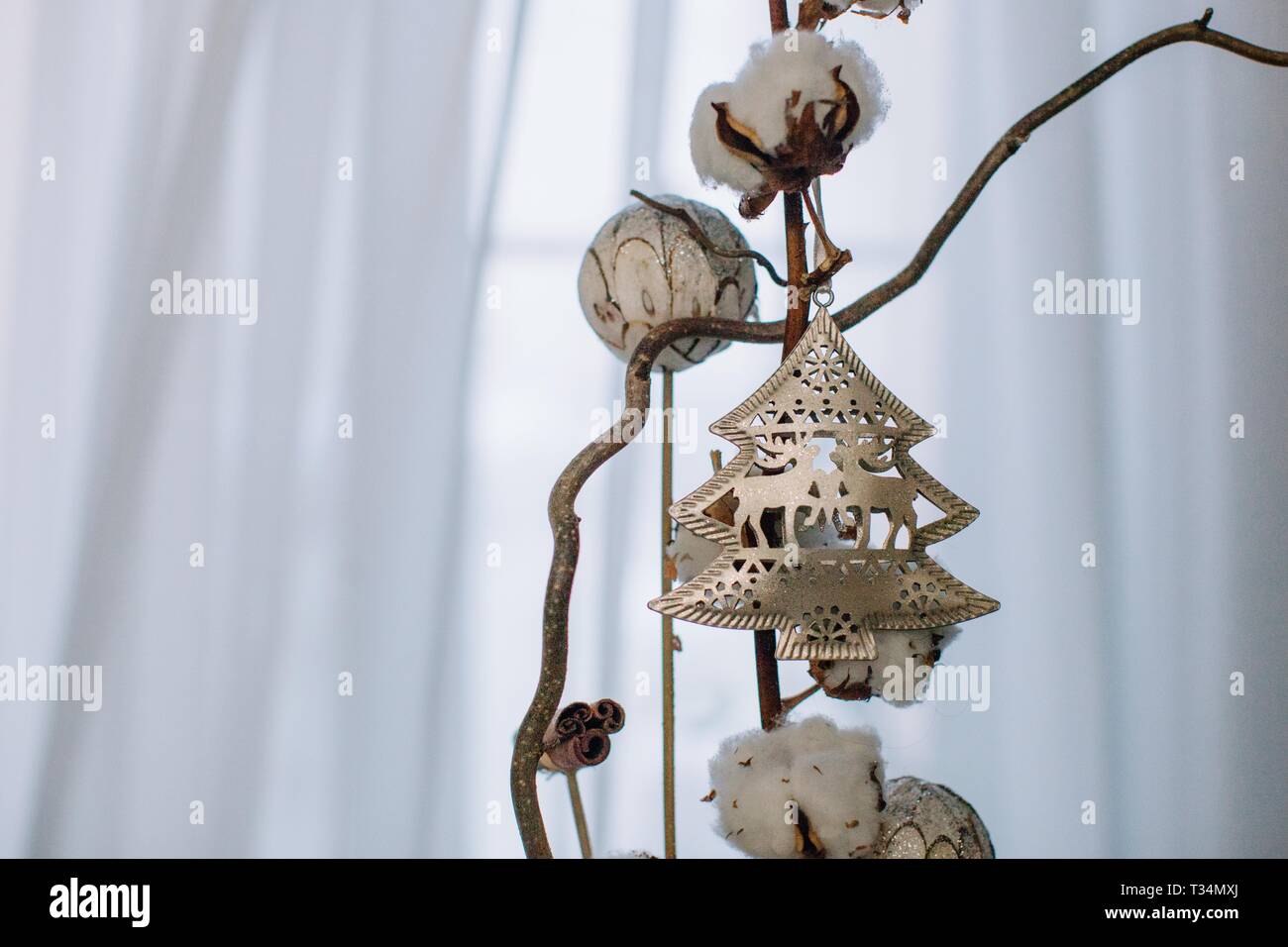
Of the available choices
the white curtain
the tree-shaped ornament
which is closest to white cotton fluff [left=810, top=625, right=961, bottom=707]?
the tree-shaped ornament

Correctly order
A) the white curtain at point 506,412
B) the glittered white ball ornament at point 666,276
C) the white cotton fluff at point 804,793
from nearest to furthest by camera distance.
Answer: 1. the white cotton fluff at point 804,793
2. the glittered white ball ornament at point 666,276
3. the white curtain at point 506,412

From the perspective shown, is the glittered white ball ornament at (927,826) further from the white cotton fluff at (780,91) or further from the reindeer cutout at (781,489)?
the white cotton fluff at (780,91)

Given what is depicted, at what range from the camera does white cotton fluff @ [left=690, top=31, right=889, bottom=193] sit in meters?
0.47

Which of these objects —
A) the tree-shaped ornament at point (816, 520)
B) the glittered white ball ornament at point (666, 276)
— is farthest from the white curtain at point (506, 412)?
the tree-shaped ornament at point (816, 520)

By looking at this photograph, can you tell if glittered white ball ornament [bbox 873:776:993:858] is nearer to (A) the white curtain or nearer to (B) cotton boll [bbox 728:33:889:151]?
(B) cotton boll [bbox 728:33:889:151]

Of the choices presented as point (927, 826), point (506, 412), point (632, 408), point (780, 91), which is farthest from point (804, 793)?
point (506, 412)

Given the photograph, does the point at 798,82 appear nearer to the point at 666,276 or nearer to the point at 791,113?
the point at 791,113

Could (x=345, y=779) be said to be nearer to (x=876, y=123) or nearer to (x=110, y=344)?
(x=110, y=344)

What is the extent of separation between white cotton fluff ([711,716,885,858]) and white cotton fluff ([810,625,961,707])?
0.03 meters

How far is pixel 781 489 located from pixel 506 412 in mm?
591

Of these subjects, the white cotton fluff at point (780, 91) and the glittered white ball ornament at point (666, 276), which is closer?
the white cotton fluff at point (780, 91)

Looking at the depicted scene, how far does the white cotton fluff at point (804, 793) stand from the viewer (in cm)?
45

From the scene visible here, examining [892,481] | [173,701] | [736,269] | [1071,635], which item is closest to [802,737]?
[892,481]
